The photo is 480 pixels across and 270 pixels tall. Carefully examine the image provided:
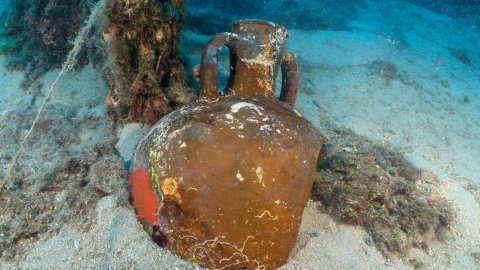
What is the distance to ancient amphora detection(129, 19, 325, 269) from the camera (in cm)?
239

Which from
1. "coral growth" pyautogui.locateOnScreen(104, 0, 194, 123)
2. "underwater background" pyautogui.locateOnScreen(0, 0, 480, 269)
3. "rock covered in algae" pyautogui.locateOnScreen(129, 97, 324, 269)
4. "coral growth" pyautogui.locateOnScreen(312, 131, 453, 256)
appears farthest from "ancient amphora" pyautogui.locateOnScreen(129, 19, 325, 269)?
"coral growth" pyautogui.locateOnScreen(104, 0, 194, 123)

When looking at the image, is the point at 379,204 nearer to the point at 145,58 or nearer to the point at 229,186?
the point at 229,186

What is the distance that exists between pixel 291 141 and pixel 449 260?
213cm

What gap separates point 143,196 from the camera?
106 inches

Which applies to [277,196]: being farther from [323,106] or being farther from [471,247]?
[323,106]

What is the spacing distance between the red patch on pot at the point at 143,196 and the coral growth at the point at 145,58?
149 cm

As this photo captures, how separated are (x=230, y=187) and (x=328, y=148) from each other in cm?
183

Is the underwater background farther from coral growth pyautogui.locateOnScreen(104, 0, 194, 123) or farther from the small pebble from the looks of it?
coral growth pyautogui.locateOnScreen(104, 0, 194, 123)

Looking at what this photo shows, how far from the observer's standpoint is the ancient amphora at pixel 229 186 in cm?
239

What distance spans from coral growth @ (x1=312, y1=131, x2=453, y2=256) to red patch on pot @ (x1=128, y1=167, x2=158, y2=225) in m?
1.57

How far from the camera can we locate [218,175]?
2.39 m

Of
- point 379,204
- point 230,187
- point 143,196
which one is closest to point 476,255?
point 379,204

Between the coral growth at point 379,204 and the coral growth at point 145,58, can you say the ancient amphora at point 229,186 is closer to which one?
the coral growth at point 379,204

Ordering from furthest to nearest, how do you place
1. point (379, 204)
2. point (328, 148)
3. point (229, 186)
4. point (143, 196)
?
point (328, 148) < point (379, 204) < point (143, 196) < point (229, 186)
